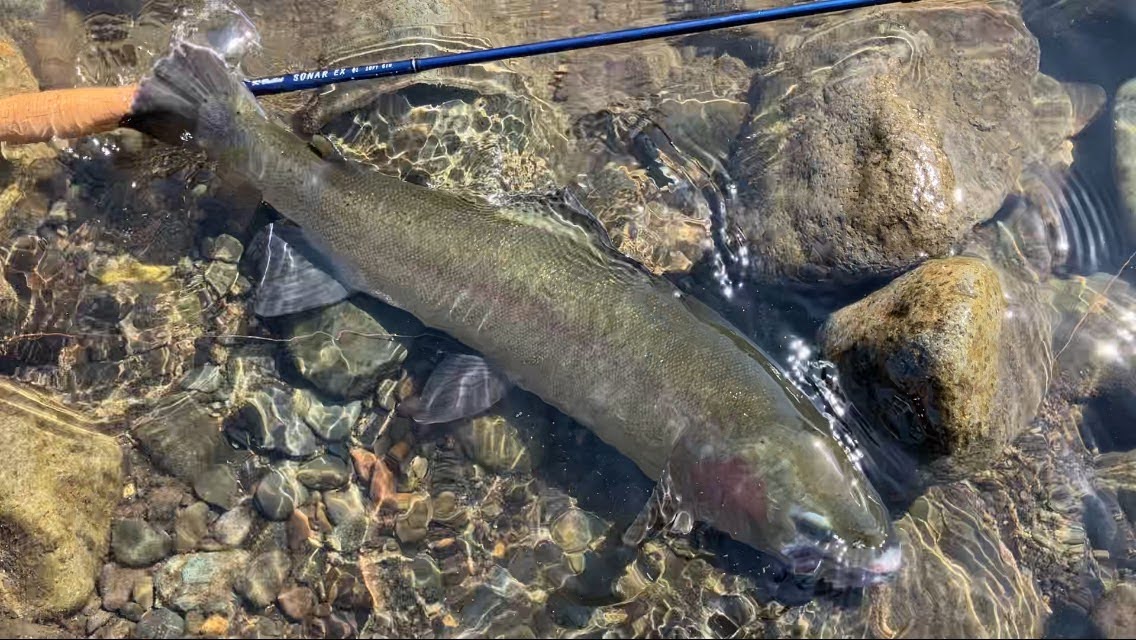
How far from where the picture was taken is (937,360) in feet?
14.2

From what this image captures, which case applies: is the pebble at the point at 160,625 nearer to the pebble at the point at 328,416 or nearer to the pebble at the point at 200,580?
the pebble at the point at 200,580

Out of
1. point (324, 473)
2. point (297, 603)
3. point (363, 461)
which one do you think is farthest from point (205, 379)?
point (297, 603)

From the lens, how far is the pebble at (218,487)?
529 centimetres

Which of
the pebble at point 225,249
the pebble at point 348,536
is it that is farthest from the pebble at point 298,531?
the pebble at point 225,249

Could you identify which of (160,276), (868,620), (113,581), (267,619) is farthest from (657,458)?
(160,276)

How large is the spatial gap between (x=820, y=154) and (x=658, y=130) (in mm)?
1513

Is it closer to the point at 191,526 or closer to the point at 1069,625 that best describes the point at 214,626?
the point at 191,526

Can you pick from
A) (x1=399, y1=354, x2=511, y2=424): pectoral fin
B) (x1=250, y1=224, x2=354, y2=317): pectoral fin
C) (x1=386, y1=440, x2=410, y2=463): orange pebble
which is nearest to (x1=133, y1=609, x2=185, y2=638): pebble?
(x1=386, y1=440, x2=410, y2=463): orange pebble

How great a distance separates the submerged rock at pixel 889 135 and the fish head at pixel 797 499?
5.27ft

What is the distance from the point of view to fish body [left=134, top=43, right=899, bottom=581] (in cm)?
433

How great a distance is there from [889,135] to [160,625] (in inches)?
244

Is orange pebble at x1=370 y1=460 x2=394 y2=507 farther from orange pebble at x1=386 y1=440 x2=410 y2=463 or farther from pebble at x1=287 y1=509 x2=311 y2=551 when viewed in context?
pebble at x1=287 y1=509 x2=311 y2=551

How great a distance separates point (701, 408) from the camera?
4.54 m

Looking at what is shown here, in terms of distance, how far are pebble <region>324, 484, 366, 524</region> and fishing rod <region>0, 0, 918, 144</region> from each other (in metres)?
3.10
